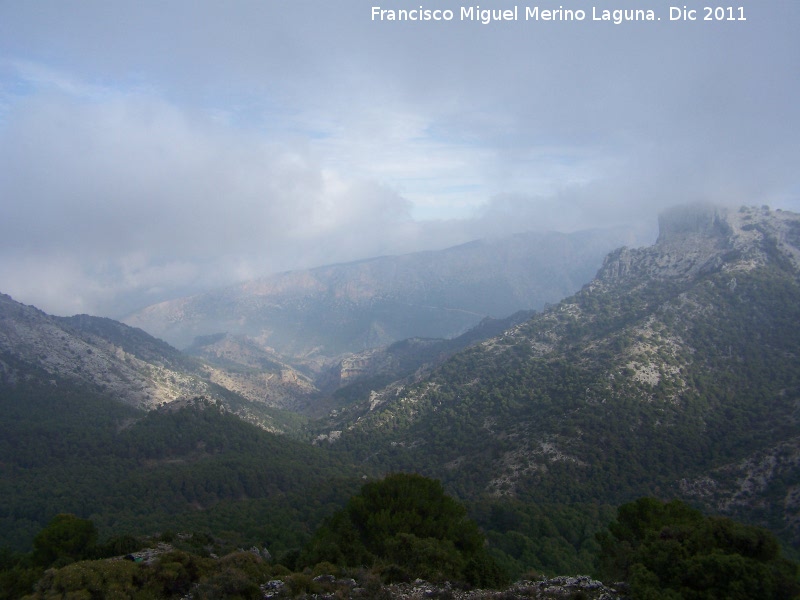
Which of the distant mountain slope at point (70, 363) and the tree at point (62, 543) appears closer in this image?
the tree at point (62, 543)

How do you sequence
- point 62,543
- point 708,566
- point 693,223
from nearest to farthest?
point 708,566 < point 62,543 < point 693,223

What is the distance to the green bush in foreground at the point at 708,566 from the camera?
68.2ft

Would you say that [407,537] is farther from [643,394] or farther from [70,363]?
[70,363]

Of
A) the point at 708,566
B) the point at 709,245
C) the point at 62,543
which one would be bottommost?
the point at 62,543

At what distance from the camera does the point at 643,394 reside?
3757 inches

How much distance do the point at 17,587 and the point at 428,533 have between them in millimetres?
26979

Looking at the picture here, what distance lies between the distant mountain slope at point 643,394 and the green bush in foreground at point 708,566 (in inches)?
1658

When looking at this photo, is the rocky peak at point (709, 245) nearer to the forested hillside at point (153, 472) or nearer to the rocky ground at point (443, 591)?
the forested hillside at point (153, 472)

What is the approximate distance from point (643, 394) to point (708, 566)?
81329 millimetres

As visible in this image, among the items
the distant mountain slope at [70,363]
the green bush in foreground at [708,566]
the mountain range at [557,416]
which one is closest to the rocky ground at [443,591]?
the green bush in foreground at [708,566]

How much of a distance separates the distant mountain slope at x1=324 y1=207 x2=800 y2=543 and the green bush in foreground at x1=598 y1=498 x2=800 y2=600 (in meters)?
42.1

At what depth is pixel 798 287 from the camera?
122m

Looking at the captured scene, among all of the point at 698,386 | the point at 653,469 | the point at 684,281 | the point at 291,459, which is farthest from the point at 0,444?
the point at 684,281

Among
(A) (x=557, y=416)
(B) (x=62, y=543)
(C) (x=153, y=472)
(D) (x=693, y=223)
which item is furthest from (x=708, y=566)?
(D) (x=693, y=223)
